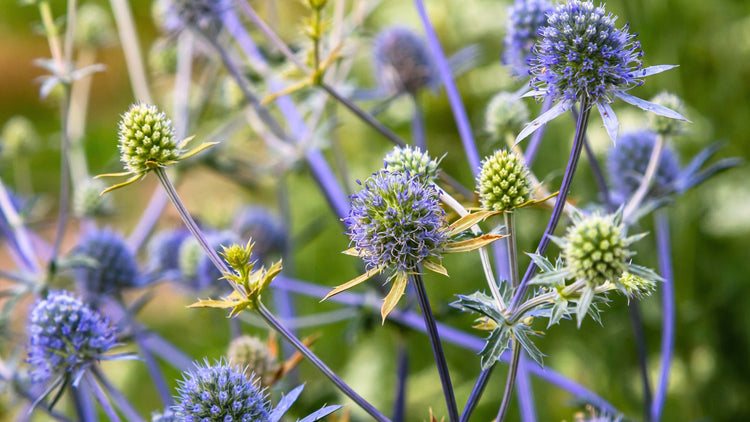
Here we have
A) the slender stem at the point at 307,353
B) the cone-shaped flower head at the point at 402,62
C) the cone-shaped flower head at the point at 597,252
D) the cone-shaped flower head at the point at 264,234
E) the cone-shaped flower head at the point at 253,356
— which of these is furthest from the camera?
the cone-shaped flower head at the point at 264,234

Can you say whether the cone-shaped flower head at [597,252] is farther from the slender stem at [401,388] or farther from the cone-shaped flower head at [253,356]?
the slender stem at [401,388]

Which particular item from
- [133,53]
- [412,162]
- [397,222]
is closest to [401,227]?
[397,222]

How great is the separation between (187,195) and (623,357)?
2324 mm

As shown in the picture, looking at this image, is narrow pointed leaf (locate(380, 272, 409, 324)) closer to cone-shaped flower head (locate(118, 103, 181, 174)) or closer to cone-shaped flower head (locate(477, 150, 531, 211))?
cone-shaped flower head (locate(477, 150, 531, 211))

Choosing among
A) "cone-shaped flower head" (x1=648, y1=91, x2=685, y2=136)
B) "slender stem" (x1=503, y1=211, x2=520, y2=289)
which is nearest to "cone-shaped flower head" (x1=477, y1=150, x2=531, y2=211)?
"slender stem" (x1=503, y1=211, x2=520, y2=289)

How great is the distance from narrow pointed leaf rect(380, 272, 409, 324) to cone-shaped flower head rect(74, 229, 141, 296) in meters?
0.89

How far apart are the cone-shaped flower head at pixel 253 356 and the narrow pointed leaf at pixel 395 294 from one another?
45 centimetres

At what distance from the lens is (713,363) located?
6.26 ft

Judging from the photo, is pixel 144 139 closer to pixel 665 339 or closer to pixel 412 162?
pixel 412 162

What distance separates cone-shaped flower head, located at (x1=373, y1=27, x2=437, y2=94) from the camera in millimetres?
1792

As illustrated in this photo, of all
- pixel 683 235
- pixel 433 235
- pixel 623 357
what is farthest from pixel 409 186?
pixel 683 235

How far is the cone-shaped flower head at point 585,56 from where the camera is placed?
835mm

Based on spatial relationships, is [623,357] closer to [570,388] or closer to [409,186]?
[570,388]

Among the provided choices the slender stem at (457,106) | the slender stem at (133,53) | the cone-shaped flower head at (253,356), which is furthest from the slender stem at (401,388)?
the slender stem at (133,53)
